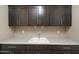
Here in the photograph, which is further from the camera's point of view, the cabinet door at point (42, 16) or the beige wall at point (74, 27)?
the cabinet door at point (42, 16)

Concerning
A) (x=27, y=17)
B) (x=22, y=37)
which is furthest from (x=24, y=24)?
(x=22, y=37)

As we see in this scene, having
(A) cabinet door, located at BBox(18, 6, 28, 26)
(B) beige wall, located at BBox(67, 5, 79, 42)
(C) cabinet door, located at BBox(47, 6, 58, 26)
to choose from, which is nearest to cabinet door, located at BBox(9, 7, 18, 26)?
(A) cabinet door, located at BBox(18, 6, 28, 26)

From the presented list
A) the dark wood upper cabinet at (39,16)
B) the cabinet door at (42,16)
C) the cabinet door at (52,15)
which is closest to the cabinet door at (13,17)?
the dark wood upper cabinet at (39,16)

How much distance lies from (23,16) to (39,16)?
43cm

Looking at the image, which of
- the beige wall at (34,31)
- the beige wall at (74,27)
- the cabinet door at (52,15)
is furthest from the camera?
the beige wall at (34,31)

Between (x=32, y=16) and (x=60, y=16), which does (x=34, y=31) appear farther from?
(x=60, y=16)

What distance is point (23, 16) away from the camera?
300 centimetres

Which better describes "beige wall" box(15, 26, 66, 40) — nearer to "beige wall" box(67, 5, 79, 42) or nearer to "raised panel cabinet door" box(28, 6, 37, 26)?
"raised panel cabinet door" box(28, 6, 37, 26)

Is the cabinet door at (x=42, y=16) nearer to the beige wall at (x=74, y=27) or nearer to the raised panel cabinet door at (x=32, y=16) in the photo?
the raised panel cabinet door at (x=32, y=16)

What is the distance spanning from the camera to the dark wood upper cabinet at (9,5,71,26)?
2959mm

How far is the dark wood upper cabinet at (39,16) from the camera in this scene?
296 centimetres
